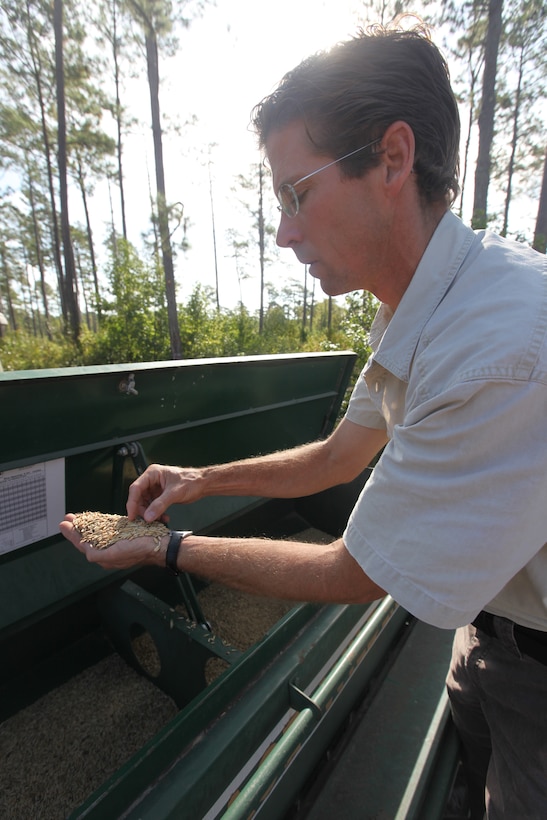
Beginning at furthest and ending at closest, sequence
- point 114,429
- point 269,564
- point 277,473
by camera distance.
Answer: point 114,429 → point 277,473 → point 269,564

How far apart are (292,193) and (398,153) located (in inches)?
12.5

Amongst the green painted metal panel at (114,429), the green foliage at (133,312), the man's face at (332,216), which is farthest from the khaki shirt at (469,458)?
the green foliage at (133,312)

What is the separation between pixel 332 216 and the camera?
1327mm

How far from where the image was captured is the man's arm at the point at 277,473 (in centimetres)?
194

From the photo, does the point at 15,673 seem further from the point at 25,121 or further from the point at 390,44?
the point at 25,121

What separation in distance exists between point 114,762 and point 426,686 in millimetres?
1511

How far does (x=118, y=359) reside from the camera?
51.2ft

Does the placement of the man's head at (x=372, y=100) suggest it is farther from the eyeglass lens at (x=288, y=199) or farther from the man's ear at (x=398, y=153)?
the eyeglass lens at (x=288, y=199)

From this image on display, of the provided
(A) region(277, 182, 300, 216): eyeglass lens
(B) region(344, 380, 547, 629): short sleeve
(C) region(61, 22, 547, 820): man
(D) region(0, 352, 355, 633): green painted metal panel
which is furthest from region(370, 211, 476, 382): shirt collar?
(D) region(0, 352, 355, 633): green painted metal panel

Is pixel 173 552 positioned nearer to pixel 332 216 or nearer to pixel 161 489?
pixel 161 489

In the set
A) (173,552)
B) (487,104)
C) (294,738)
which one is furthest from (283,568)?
(487,104)

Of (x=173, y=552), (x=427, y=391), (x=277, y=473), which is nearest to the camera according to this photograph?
(x=427, y=391)

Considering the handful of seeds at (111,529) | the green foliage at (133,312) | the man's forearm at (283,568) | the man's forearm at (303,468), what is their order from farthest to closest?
the green foliage at (133,312), the man's forearm at (303,468), the handful of seeds at (111,529), the man's forearm at (283,568)

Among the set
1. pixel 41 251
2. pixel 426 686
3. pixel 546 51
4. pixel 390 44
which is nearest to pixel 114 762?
pixel 426 686
